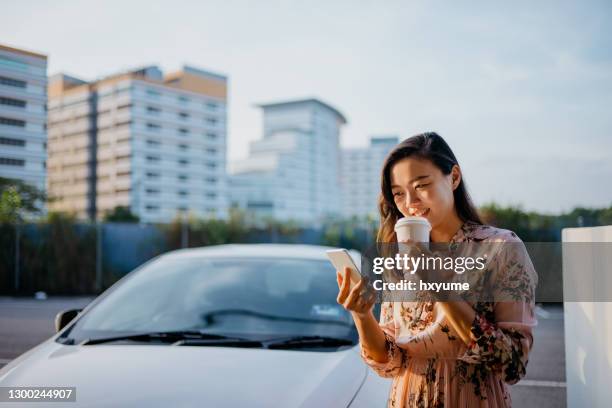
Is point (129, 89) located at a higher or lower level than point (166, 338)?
higher

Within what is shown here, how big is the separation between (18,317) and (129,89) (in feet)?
18.4

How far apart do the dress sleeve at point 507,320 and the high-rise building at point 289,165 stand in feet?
332

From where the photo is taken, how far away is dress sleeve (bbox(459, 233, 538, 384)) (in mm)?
1235

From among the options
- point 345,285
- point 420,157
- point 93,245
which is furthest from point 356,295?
point 93,245

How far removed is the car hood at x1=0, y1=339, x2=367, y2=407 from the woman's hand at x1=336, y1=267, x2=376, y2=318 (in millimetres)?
709

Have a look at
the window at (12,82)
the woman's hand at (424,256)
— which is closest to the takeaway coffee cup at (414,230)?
the woman's hand at (424,256)

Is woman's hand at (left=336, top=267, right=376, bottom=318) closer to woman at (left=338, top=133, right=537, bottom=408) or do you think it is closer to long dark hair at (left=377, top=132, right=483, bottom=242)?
woman at (left=338, top=133, right=537, bottom=408)

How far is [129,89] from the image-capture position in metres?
8.85

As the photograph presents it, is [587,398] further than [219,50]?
No

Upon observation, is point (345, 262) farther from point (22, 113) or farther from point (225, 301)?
point (22, 113)

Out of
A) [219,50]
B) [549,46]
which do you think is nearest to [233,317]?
[219,50]

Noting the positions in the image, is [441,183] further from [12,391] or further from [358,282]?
[12,391]

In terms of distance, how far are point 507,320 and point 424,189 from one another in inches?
14.6

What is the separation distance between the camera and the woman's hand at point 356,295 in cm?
121
